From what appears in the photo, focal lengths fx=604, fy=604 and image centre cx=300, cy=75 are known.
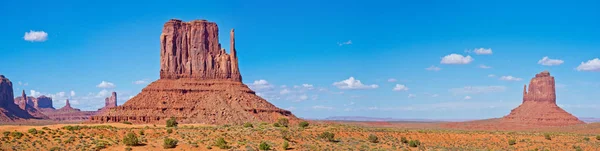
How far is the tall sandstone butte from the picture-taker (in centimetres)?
10712

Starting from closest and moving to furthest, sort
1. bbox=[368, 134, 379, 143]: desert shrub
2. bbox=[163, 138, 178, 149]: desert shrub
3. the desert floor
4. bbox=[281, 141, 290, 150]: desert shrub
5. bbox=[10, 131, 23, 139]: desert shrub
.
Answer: bbox=[163, 138, 178, 149]: desert shrub < the desert floor < bbox=[10, 131, 23, 139]: desert shrub < bbox=[281, 141, 290, 150]: desert shrub < bbox=[368, 134, 379, 143]: desert shrub

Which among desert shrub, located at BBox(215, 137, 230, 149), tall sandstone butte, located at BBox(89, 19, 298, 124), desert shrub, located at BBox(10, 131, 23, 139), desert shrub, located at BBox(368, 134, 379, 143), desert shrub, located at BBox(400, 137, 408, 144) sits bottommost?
desert shrub, located at BBox(400, 137, 408, 144)

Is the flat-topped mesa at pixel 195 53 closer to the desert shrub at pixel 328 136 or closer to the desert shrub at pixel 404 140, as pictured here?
the desert shrub at pixel 404 140

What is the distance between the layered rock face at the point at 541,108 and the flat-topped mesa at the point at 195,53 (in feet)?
296

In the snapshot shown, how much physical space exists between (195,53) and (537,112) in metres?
105

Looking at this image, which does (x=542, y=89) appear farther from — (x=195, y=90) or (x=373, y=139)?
(x=373, y=139)

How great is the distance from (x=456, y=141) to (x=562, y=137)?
63.3 ft

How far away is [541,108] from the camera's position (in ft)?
591

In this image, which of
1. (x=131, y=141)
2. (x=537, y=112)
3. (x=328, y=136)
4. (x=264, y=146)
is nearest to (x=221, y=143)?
(x=264, y=146)

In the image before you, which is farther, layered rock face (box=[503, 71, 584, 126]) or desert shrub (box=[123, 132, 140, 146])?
layered rock face (box=[503, 71, 584, 126])

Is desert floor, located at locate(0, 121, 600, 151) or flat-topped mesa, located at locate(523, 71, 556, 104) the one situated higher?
flat-topped mesa, located at locate(523, 71, 556, 104)

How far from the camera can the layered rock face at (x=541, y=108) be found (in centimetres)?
16825

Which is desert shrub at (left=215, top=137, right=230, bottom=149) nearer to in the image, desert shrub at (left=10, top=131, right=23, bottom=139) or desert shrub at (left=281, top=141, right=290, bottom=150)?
desert shrub at (left=281, top=141, right=290, bottom=150)

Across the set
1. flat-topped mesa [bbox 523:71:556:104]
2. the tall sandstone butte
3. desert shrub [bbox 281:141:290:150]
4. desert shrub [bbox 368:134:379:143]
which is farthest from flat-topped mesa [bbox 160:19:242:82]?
flat-topped mesa [bbox 523:71:556:104]
